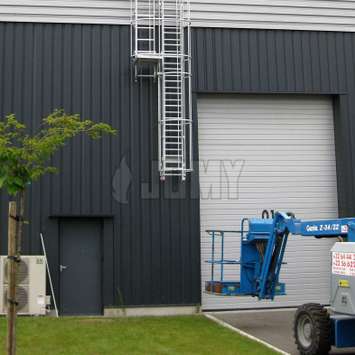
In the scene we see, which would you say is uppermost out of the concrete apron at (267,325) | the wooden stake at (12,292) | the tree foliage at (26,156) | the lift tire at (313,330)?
the tree foliage at (26,156)

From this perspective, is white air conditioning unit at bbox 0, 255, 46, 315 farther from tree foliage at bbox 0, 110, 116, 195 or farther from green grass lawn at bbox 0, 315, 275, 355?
tree foliage at bbox 0, 110, 116, 195

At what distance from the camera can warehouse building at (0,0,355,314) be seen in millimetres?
14719

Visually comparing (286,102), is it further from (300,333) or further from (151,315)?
(300,333)

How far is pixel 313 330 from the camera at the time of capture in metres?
9.23

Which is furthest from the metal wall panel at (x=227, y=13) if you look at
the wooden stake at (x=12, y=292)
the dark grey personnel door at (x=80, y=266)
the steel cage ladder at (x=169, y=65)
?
the wooden stake at (x=12, y=292)

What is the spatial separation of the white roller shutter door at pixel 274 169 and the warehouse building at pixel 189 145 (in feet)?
0.11

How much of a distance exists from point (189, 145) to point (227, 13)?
12.5ft

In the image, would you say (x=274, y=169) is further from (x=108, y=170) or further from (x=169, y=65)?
(x=108, y=170)

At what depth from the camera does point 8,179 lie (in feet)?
20.8

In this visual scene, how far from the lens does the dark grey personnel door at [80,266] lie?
47.9 ft

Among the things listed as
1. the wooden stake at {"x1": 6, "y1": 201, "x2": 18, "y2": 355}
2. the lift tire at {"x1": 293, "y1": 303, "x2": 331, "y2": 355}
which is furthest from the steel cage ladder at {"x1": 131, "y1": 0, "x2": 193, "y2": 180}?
the wooden stake at {"x1": 6, "y1": 201, "x2": 18, "y2": 355}

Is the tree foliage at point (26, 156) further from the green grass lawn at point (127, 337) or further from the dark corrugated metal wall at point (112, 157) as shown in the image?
the dark corrugated metal wall at point (112, 157)

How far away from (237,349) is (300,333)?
1121 mm

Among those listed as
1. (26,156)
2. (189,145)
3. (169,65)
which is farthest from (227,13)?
(26,156)
